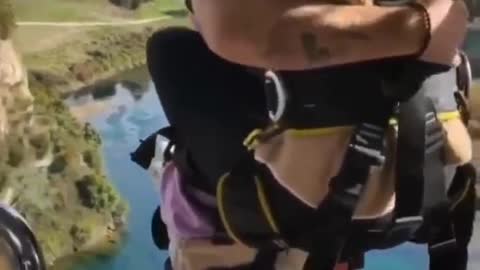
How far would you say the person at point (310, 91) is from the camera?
3.42 feet

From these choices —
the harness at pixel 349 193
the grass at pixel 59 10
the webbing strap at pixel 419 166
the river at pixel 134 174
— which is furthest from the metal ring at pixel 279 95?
the grass at pixel 59 10

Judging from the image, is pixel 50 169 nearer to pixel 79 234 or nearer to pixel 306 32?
pixel 79 234

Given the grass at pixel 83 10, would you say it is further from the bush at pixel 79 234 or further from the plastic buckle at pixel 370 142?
the plastic buckle at pixel 370 142

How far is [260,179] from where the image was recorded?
1.12 metres

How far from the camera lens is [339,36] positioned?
1048 mm

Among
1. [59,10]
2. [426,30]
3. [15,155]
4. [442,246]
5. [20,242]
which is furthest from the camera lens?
[59,10]

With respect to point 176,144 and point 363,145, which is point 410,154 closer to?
point 363,145

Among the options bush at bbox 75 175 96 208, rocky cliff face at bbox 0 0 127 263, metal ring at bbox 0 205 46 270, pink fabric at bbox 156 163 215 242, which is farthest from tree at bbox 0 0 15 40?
pink fabric at bbox 156 163 215 242

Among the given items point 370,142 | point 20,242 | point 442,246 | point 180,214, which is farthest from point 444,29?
point 20,242

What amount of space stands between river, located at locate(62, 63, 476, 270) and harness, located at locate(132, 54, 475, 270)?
24.0 inches

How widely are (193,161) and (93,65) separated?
66cm

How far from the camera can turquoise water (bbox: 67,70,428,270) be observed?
1.77m

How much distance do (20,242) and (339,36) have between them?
1.77 feet

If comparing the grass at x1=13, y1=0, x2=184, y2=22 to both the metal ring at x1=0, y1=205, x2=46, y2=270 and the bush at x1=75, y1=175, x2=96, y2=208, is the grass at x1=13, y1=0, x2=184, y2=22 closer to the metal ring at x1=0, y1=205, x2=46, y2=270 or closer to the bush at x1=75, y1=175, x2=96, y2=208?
the bush at x1=75, y1=175, x2=96, y2=208
